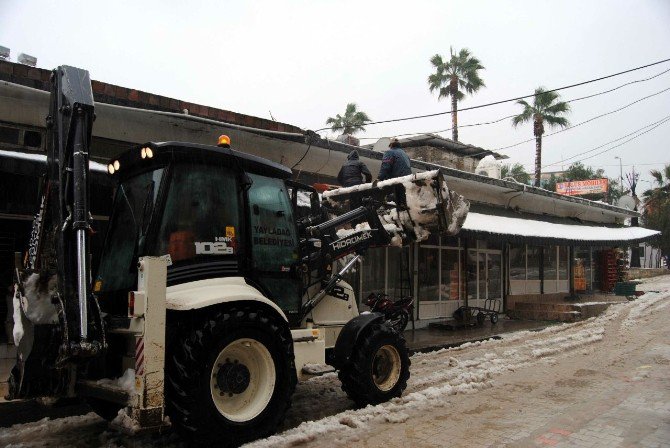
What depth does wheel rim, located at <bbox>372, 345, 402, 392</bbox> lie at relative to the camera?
19.0 ft

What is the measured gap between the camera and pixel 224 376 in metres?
4.31

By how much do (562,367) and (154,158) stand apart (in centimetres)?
689

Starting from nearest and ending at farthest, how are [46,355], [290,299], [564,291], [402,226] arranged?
[46,355], [290,299], [402,226], [564,291]

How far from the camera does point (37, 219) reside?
191 inches

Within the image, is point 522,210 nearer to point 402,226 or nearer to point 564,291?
point 564,291

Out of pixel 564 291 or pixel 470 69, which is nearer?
pixel 564 291

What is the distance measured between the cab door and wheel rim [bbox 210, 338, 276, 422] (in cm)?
77

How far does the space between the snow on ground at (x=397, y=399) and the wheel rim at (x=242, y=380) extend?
0.32 meters

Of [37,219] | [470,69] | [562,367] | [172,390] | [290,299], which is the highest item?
[470,69]

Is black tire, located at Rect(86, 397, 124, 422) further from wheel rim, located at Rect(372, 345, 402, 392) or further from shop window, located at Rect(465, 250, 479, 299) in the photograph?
shop window, located at Rect(465, 250, 479, 299)

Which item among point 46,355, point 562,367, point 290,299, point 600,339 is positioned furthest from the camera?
point 600,339

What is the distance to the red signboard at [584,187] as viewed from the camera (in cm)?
4791

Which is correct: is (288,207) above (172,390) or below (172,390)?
above

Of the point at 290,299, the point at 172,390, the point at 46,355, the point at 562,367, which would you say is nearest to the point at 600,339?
the point at 562,367
